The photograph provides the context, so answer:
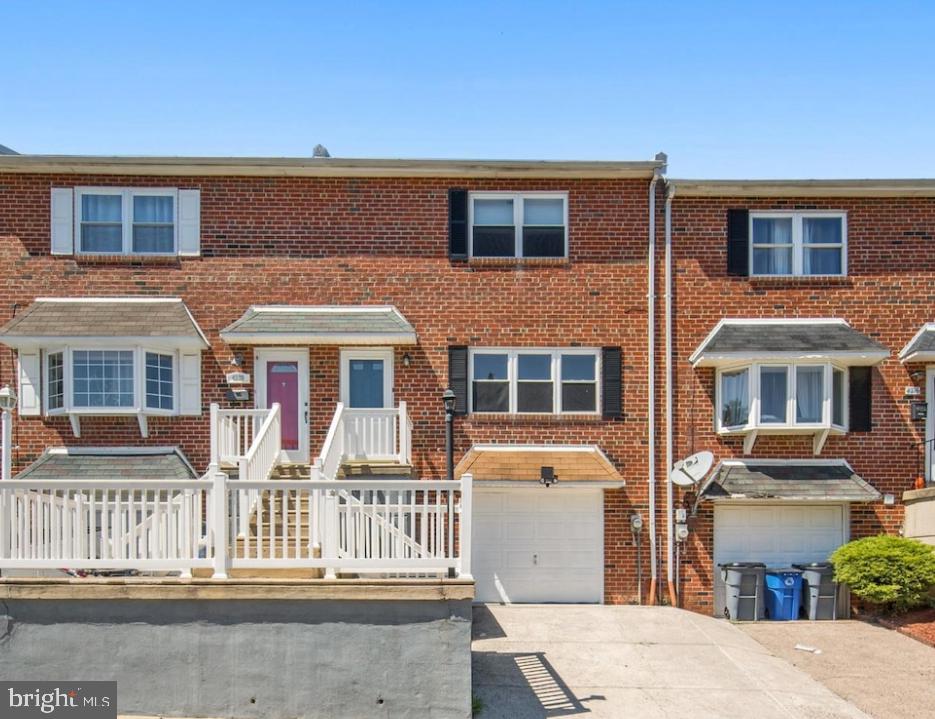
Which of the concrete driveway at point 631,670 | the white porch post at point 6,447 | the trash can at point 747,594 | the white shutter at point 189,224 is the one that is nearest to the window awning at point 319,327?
the white shutter at point 189,224

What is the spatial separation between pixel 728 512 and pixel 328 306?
7.83m

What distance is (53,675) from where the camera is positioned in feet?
28.7

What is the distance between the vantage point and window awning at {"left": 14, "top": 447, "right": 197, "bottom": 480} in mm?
14812

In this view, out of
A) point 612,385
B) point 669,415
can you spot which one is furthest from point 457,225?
point 669,415

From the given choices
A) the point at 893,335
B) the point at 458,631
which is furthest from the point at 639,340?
the point at 458,631

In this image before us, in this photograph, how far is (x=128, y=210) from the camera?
1582 cm

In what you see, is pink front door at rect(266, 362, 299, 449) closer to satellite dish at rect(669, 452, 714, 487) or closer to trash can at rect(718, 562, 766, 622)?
satellite dish at rect(669, 452, 714, 487)

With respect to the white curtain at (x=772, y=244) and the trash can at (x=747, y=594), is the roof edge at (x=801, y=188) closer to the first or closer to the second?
the white curtain at (x=772, y=244)

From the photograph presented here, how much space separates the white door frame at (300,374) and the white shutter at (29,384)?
3.62m

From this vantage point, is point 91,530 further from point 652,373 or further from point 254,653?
point 652,373

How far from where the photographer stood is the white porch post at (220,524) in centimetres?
894

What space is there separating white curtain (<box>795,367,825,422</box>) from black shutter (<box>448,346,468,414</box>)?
5.62 m

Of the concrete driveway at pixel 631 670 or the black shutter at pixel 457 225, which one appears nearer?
the concrete driveway at pixel 631 670

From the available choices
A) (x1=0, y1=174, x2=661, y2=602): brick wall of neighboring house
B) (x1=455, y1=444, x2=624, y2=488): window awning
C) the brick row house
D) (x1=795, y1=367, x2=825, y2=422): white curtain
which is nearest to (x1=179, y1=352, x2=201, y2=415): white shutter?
the brick row house
